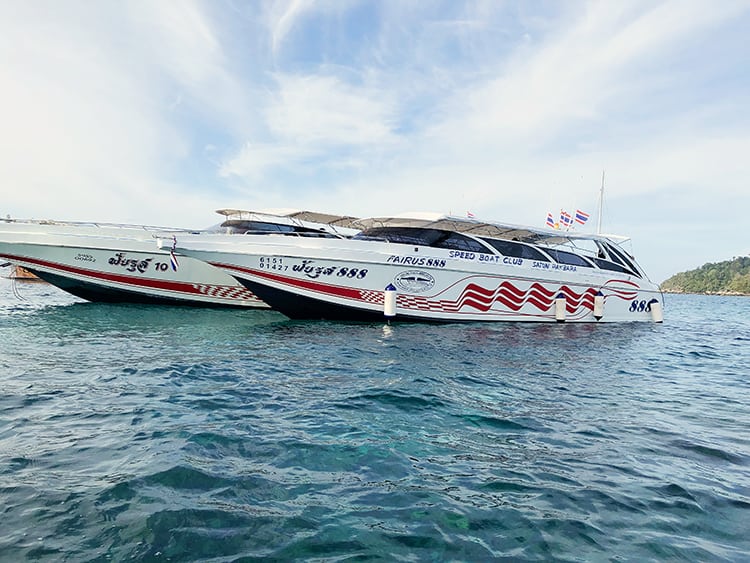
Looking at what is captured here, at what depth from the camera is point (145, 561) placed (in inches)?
84.0

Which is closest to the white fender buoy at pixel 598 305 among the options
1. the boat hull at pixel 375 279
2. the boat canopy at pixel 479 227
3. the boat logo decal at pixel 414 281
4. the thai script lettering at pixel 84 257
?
the boat canopy at pixel 479 227

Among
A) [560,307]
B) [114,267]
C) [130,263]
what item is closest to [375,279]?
[560,307]

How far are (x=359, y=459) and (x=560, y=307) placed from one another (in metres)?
11.5

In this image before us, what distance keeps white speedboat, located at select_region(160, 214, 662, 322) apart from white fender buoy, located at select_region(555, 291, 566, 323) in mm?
41

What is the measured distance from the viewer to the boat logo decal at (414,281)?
11.5m

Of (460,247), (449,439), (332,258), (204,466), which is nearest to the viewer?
(204,466)

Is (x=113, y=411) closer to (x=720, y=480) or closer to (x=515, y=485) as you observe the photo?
(x=515, y=485)

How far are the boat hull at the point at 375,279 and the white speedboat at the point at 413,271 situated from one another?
3 cm

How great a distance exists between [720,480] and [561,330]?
9.18m

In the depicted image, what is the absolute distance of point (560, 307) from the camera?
13414 millimetres

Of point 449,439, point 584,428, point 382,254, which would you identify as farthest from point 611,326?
point 449,439

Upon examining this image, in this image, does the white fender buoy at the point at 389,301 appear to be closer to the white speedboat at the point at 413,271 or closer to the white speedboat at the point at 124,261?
the white speedboat at the point at 413,271

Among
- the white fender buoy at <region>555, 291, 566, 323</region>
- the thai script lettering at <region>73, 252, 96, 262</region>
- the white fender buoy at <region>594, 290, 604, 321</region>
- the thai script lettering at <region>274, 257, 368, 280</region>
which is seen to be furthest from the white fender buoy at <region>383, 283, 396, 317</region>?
the thai script lettering at <region>73, 252, 96, 262</region>

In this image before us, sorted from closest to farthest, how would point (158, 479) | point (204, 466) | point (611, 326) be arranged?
1. point (158, 479)
2. point (204, 466)
3. point (611, 326)
